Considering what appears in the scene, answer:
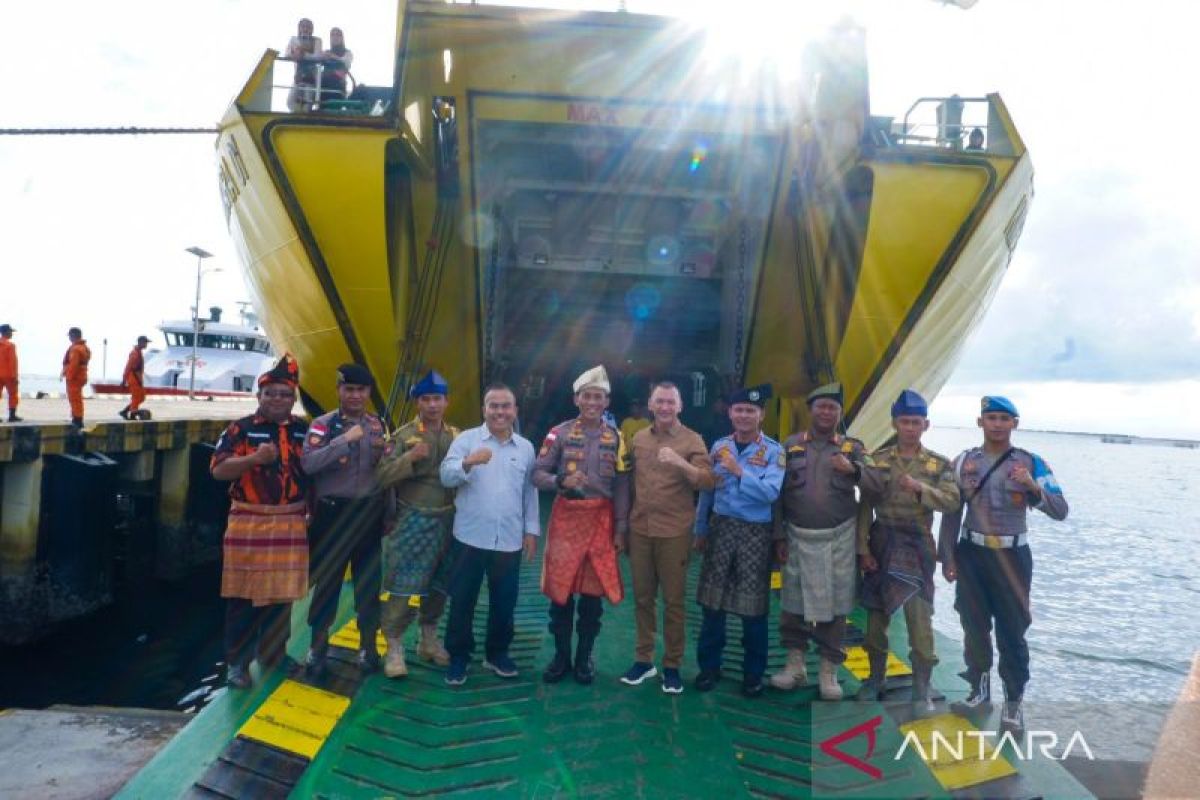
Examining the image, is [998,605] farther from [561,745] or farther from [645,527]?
[561,745]

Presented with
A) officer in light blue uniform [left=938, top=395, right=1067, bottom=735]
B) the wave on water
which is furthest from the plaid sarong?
the wave on water

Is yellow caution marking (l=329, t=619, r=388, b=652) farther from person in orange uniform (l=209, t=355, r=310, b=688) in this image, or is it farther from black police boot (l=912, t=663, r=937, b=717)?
black police boot (l=912, t=663, r=937, b=717)

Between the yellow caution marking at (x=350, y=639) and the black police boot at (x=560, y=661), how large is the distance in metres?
0.95

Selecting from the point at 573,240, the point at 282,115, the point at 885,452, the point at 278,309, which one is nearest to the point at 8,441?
the point at 278,309

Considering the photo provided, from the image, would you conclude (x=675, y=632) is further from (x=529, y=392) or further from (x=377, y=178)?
(x=529, y=392)

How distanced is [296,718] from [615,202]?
5514 millimetres

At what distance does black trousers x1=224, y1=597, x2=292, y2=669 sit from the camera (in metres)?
3.35

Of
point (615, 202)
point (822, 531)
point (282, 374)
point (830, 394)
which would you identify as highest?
point (615, 202)

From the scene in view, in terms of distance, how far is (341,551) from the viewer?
3.37 meters

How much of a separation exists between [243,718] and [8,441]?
5302 mm

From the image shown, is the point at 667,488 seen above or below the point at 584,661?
above

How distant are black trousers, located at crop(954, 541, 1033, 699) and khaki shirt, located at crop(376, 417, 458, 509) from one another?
2.54m

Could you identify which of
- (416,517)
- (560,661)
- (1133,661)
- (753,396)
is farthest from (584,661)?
(1133,661)

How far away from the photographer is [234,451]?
124 inches
